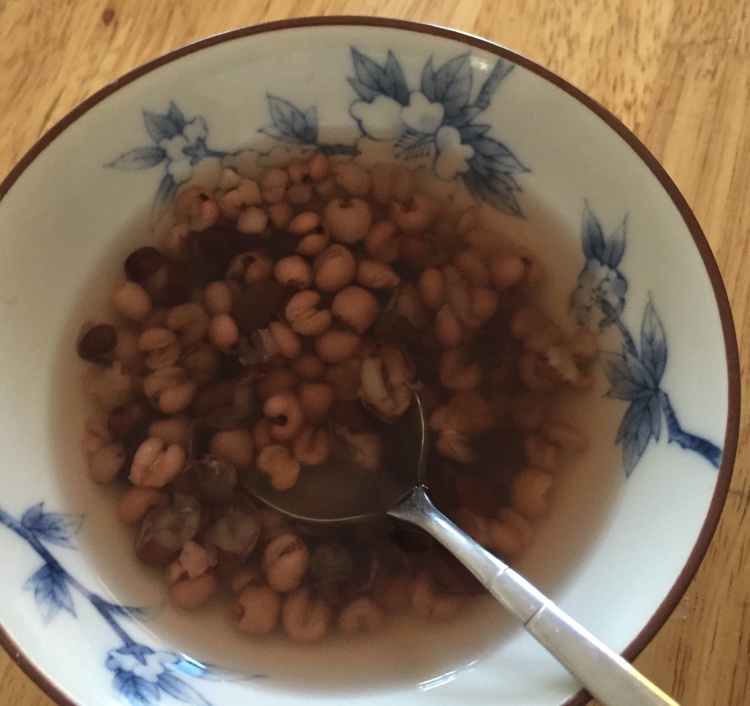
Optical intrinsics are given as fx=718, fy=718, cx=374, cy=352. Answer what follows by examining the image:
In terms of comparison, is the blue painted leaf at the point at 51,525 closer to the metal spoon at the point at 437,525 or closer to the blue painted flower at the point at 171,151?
the metal spoon at the point at 437,525

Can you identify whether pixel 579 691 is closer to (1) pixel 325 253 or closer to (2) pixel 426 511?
(2) pixel 426 511

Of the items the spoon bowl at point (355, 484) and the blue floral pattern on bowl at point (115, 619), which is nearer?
the blue floral pattern on bowl at point (115, 619)

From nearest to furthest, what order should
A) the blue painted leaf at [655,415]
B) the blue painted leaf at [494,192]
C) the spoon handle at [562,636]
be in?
the spoon handle at [562,636] → the blue painted leaf at [655,415] → the blue painted leaf at [494,192]

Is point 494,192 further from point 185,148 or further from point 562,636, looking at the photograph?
point 562,636

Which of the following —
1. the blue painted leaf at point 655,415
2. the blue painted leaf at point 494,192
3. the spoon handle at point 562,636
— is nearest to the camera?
the spoon handle at point 562,636

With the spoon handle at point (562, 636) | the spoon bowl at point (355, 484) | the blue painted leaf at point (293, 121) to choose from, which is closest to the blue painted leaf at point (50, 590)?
the spoon bowl at point (355, 484)

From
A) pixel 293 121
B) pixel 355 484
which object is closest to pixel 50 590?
pixel 355 484

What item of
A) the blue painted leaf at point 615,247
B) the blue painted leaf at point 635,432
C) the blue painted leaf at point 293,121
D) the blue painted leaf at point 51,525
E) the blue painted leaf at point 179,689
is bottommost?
the blue painted leaf at point 179,689
